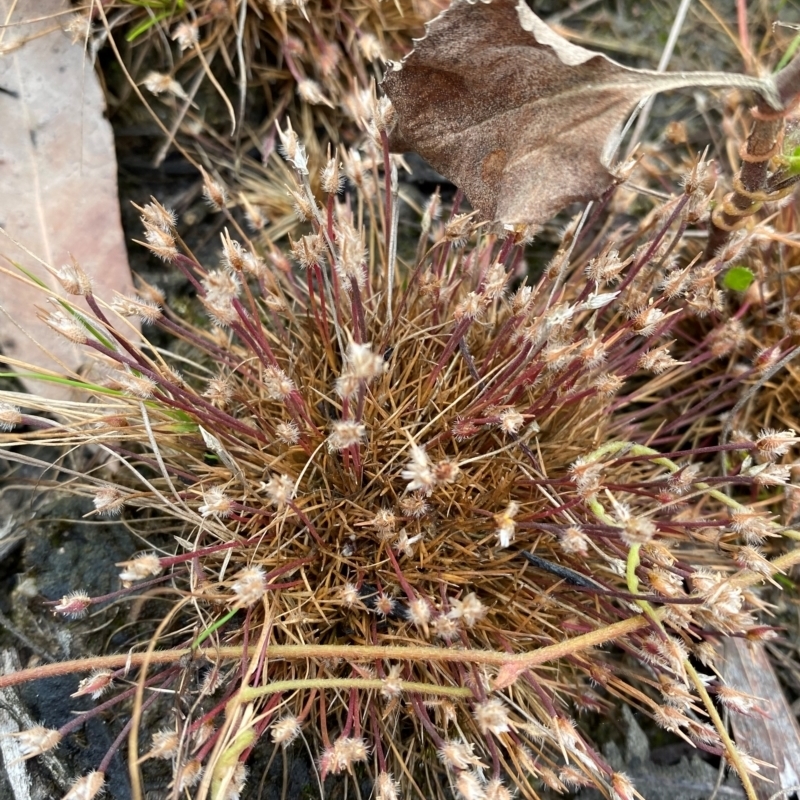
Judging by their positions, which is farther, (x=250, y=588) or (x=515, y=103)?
(x=515, y=103)

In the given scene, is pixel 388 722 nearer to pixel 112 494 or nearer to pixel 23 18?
pixel 112 494

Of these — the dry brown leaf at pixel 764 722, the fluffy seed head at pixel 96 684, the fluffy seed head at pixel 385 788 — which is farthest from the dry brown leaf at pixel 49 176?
the dry brown leaf at pixel 764 722

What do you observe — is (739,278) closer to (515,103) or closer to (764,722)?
(515,103)

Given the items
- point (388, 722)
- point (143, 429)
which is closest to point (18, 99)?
point (143, 429)

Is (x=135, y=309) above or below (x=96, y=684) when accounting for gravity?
above

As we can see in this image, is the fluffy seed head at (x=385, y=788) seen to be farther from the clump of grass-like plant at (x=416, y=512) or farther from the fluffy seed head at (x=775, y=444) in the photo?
the fluffy seed head at (x=775, y=444)

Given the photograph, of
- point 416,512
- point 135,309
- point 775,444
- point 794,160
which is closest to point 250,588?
point 416,512

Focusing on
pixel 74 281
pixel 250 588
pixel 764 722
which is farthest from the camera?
pixel 764 722
